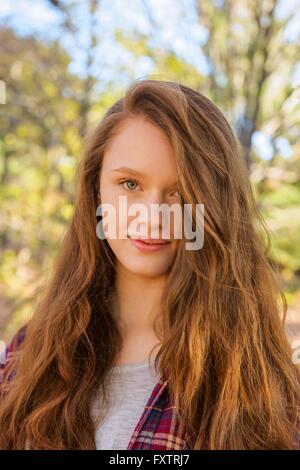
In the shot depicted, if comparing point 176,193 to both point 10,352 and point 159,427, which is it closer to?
point 159,427

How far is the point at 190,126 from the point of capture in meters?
1.51

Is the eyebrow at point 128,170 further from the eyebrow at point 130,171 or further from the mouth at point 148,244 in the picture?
the mouth at point 148,244

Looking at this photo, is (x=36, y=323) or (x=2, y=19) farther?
(x=2, y=19)

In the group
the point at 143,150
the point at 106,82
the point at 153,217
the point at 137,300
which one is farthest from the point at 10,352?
the point at 106,82

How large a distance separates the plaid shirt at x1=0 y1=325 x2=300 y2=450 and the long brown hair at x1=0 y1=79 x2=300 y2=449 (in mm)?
24

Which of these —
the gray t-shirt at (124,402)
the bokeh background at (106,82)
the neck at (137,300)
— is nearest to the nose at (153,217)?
the neck at (137,300)

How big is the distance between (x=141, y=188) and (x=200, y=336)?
42cm

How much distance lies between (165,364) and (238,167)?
0.57 metres

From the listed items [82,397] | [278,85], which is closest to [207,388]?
[82,397]

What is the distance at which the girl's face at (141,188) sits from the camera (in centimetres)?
149

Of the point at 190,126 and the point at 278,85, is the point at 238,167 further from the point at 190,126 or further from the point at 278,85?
the point at 278,85

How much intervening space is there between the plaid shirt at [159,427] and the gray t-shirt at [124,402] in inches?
1.2

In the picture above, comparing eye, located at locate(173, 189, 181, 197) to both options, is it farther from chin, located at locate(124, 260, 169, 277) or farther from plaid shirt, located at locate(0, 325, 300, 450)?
plaid shirt, located at locate(0, 325, 300, 450)

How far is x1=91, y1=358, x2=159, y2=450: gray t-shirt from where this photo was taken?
1.46 meters
